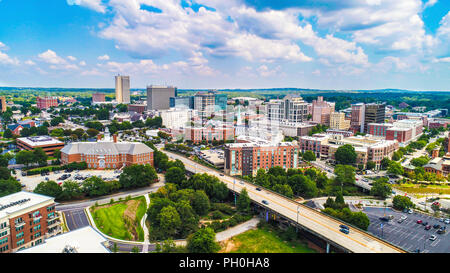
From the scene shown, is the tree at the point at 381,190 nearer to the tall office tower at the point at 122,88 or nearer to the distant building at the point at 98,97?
the tall office tower at the point at 122,88

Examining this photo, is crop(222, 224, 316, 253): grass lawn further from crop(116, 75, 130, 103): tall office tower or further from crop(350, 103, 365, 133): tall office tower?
crop(116, 75, 130, 103): tall office tower

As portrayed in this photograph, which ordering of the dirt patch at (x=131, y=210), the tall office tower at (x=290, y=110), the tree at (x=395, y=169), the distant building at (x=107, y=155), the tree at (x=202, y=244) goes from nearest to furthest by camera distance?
the tree at (x=202, y=244) < the dirt patch at (x=131, y=210) < the tree at (x=395, y=169) < the distant building at (x=107, y=155) < the tall office tower at (x=290, y=110)

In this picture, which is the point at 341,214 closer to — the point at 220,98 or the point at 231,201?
the point at 231,201

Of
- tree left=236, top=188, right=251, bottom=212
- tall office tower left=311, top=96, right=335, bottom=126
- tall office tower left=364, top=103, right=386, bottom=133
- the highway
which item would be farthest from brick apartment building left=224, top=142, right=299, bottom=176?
tall office tower left=311, top=96, right=335, bottom=126

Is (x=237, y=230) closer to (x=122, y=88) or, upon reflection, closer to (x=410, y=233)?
(x=410, y=233)

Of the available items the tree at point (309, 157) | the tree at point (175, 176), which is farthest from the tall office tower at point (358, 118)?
the tree at point (175, 176)

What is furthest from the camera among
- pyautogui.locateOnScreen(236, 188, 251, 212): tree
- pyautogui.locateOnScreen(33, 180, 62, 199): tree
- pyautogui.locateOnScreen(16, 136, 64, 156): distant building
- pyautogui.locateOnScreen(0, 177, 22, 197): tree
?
pyautogui.locateOnScreen(16, 136, 64, 156): distant building

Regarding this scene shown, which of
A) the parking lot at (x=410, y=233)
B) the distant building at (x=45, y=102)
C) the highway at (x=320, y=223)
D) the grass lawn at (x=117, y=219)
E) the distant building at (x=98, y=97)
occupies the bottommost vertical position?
the parking lot at (x=410, y=233)

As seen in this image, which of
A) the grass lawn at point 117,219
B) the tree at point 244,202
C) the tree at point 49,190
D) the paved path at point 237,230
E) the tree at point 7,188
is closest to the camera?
the paved path at point 237,230
